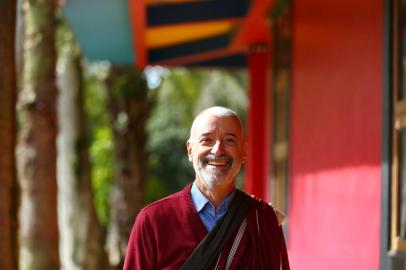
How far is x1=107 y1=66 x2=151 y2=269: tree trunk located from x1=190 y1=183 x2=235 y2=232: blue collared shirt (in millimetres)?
11609

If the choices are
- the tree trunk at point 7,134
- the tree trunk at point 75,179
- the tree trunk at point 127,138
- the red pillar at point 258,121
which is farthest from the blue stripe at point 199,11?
the tree trunk at point 7,134

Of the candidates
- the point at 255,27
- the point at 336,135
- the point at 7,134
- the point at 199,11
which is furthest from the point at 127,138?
the point at 7,134

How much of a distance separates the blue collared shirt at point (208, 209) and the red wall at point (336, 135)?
7.33 ft

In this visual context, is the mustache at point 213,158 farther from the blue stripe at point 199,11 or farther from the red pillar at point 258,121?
the red pillar at point 258,121

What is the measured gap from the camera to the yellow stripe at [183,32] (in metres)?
11.5

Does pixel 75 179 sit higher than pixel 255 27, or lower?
lower

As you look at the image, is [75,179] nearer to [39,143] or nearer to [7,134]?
[39,143]

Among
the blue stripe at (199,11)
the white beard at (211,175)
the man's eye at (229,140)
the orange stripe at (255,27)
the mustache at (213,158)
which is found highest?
the blue stripe at (199,11)

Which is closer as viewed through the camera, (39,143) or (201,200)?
(201,200)

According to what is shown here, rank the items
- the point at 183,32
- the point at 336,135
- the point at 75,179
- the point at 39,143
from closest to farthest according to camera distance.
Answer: the point at 336,135, the point at 39,143, the point at 183,32, the point at 75,179

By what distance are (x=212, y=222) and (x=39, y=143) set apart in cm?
619

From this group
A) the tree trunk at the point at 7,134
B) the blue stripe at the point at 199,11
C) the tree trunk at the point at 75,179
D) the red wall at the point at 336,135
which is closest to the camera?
the tree trunk at the point at 7,134

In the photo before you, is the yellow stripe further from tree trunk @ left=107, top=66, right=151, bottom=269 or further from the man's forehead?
the man's forehead

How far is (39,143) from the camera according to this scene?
894cm
